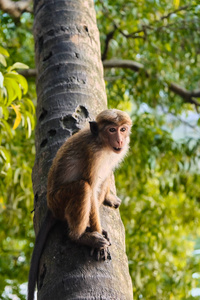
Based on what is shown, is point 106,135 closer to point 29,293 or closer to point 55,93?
point 55,93

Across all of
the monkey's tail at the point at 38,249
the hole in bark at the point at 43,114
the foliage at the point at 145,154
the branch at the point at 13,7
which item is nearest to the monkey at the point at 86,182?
the monkey's tail at the point at 38,249

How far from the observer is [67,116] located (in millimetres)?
2896

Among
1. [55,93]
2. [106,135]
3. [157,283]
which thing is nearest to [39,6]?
[55,93]

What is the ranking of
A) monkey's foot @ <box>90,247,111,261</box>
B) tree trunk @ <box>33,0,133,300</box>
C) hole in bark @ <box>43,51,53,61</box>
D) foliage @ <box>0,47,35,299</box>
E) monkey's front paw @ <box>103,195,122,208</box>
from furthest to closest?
1. foliage @ <box>0,47,35,299</box>
2. hole in bark @ <box>43,51,53,61</box>
3. monkey's front paw @ <box>103,195,122,208</box>
4. monkey's foot @ <box>90,247,111,261</box>
5. tree trunk @ <box>33,0,133,300</box>

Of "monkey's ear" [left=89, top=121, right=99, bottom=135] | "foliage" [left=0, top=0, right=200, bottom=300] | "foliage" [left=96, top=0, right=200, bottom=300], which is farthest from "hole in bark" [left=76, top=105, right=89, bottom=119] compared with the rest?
"foliage" [left=96, top=0, right=200, bottom=300]

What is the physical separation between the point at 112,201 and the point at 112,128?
0.59m

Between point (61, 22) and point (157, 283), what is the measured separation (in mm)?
4210

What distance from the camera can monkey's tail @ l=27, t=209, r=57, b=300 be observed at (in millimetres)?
2375

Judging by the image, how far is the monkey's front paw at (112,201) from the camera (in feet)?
8.99

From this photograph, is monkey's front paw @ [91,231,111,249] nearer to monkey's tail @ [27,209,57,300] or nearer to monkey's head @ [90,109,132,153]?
monkey's tail @ [27,209,57,300]

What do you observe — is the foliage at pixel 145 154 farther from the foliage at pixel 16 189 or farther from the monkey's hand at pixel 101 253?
the monkey's hand at pixel 101 253

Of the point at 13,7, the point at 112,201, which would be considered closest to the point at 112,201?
the point at 112,201

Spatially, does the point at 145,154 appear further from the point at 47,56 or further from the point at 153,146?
the point at 47,56

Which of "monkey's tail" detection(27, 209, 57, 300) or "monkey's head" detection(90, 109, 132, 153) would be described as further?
"monkey's head" detection(90, 109, 132, 153)
